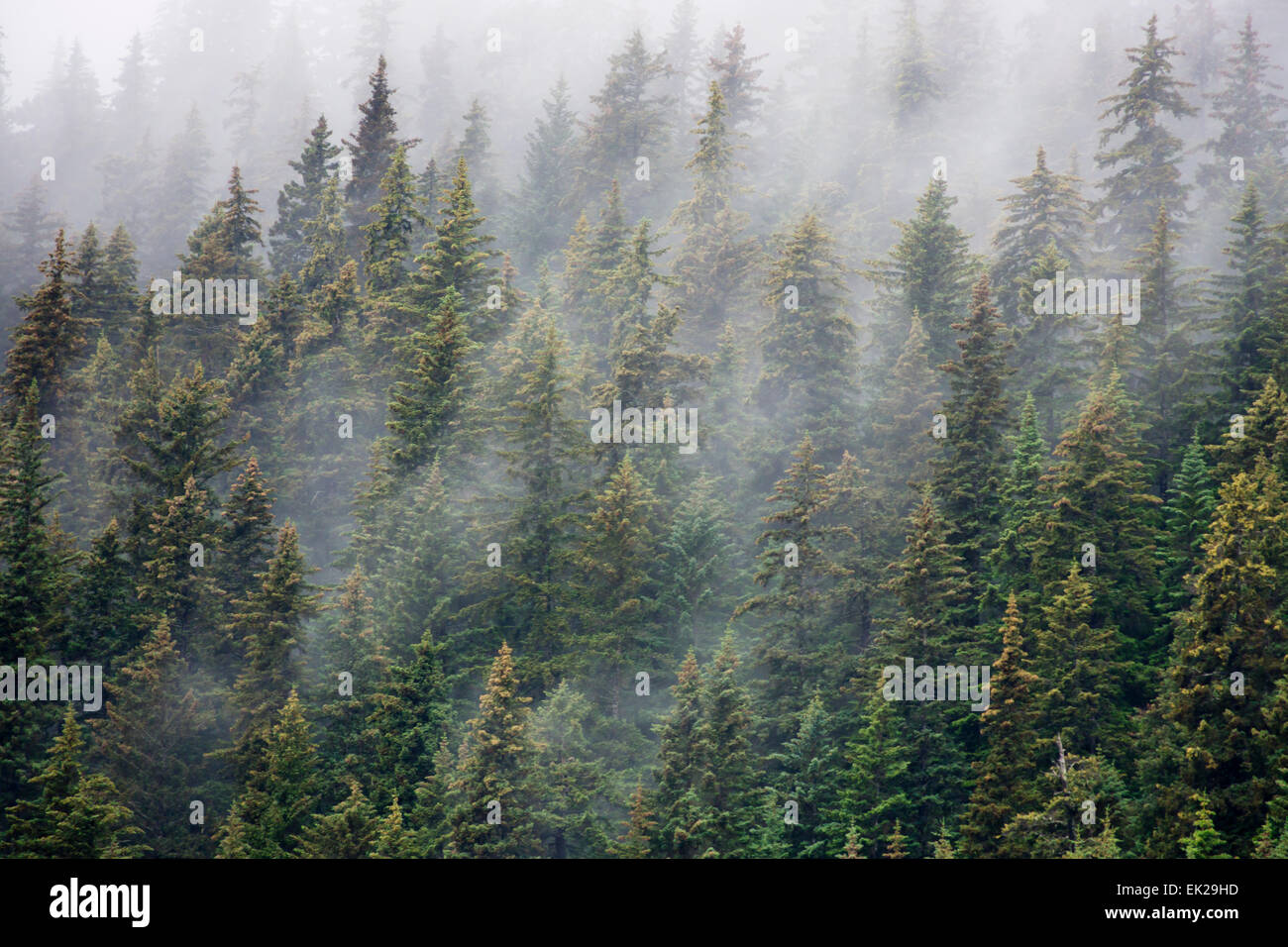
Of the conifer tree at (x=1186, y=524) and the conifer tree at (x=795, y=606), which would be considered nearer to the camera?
the conifer tree at (x=1186, y=524)

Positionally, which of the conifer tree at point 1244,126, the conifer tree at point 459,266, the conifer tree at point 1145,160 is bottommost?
the conifer tree at point 459,266

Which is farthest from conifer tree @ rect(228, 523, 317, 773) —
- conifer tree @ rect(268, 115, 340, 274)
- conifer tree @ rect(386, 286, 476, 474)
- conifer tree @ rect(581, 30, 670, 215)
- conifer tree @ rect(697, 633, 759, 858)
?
conifer tree @ rect(581, 30, 670, 215)

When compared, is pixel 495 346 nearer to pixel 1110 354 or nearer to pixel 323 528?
pixel 323 528

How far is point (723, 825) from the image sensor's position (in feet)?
90.9

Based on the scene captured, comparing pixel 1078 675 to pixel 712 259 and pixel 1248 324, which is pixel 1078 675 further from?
pixel 712 259

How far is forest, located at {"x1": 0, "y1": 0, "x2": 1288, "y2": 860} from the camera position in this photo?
28250 millimetres

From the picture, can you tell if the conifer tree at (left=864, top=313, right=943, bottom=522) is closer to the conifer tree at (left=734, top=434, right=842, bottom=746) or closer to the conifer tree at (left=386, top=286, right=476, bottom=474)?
the conifer tree at (left=734, top=434, right=842, bottom=746)

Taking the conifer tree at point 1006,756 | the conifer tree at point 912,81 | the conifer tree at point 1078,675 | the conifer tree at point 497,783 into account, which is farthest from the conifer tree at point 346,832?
the conifer tree at point 912,81

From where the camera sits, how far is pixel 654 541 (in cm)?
3728

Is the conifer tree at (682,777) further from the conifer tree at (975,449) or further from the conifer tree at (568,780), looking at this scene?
the conifer tree at (975,449)

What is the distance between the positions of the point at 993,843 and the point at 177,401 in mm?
31934

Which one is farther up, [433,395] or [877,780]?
[433,395]

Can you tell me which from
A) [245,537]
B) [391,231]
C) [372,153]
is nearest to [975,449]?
[245,537]

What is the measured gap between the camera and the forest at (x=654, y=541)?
28250 millimetres
